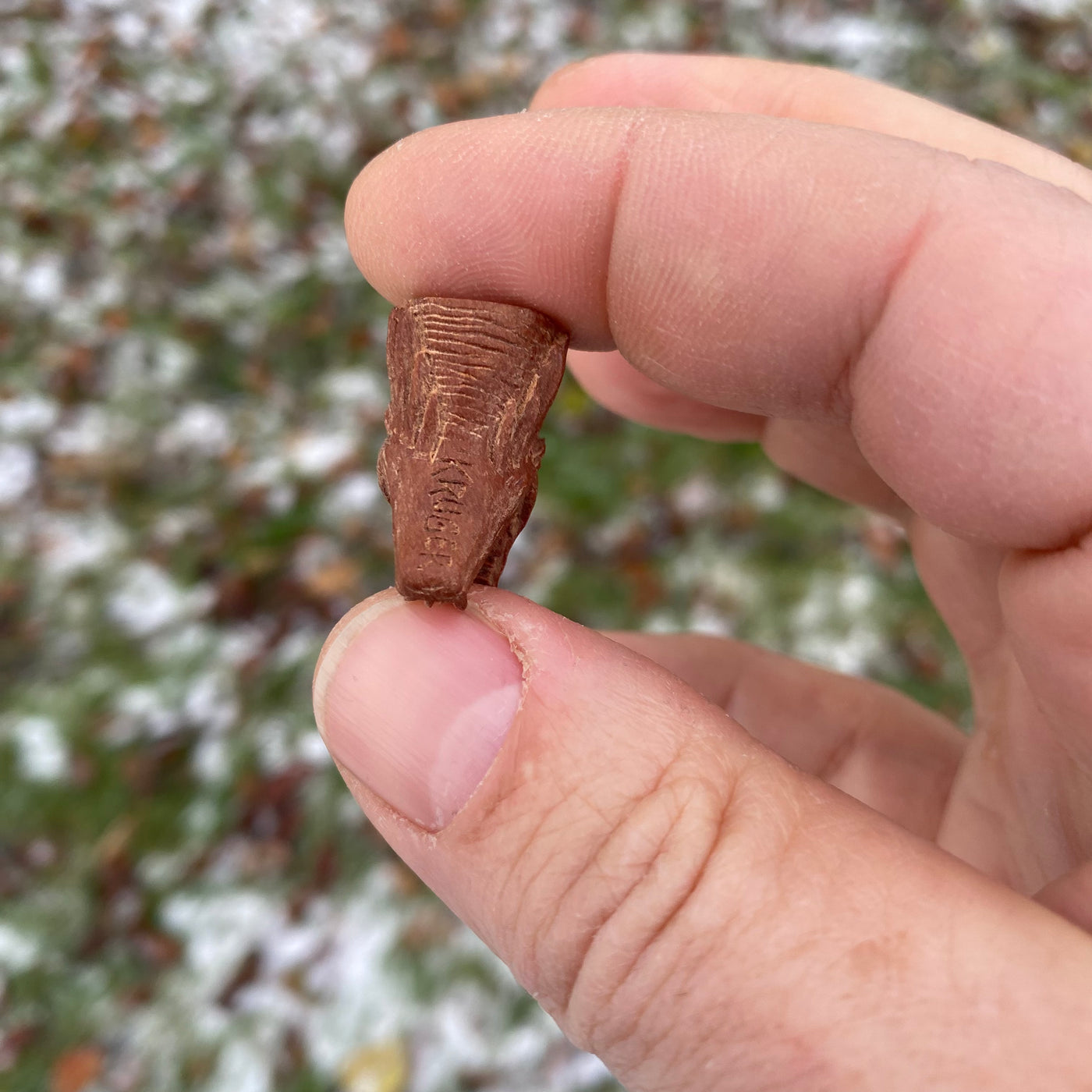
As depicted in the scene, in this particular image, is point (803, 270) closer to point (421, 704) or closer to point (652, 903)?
point (421, 704)

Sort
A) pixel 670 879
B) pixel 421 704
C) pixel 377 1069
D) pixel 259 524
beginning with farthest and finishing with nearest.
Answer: pixel 259 524 → pixel 377 1069 → pixel 421 704 → pixel 670 879

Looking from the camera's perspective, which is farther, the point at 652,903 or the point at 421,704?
the point at 421,704

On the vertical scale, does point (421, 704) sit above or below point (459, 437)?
below

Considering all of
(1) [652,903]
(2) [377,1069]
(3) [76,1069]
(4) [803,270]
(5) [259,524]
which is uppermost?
(4) [803,270]

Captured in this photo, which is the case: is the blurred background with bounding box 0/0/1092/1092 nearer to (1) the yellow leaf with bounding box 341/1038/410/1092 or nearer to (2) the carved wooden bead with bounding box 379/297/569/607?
(1) the yellow leaf with bounding box 341/1038/410/1092

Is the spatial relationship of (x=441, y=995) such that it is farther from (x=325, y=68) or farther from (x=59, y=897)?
(x=325, y=68)

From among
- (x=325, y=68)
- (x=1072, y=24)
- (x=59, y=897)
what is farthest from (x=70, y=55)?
(x=1072, y=24)

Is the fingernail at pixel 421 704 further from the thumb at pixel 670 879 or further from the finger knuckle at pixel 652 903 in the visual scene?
the finger knuckle at pixel 652 903

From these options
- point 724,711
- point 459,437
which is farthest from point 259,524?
point 724,711
